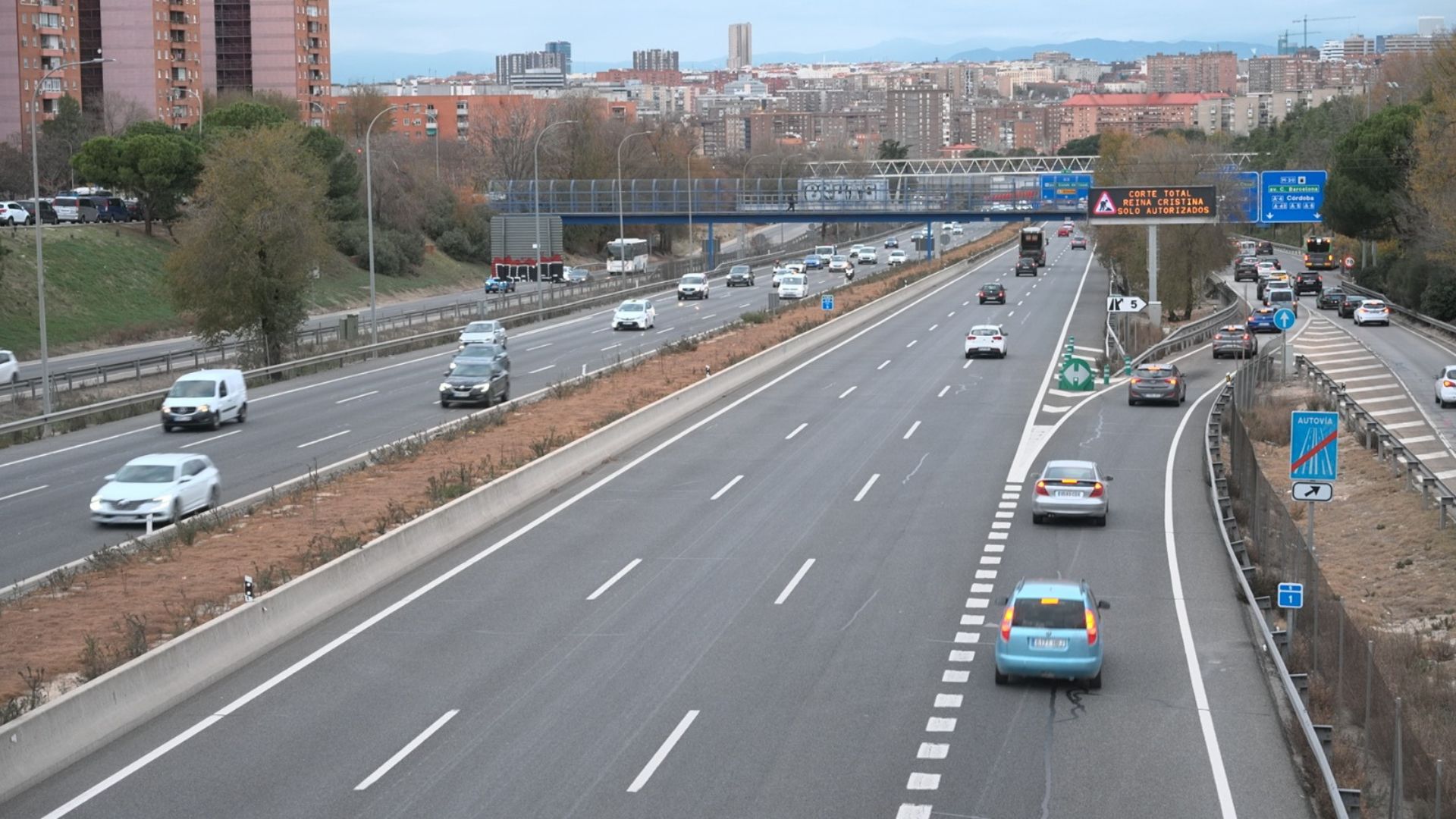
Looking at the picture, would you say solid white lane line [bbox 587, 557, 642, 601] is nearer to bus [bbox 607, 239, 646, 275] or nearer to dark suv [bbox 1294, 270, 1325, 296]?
dark suv [bbox 1294, 270, 1325, 296]

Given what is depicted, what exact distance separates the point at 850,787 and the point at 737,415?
27.4m

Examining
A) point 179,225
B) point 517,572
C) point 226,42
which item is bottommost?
point 517,572

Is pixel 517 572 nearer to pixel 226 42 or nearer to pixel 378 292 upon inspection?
pixel 378 292

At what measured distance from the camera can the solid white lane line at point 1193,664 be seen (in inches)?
585

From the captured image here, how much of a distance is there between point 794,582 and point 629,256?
9638 cm

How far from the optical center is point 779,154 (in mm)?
180250

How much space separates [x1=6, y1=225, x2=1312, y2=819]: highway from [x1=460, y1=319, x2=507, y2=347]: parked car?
82.9ft

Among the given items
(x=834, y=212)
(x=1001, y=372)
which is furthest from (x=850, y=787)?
(x=834, y=212)

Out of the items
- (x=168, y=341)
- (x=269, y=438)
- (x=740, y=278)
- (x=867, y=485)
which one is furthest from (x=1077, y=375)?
(x=740, y=278)

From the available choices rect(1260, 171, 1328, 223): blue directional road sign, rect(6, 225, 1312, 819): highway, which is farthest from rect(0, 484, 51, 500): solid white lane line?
rect(1260, 171, 1328, 223): blue directional road sign

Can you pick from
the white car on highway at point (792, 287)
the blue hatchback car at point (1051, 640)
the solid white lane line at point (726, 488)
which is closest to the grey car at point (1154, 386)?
the solid white lane line at point (726, 488)

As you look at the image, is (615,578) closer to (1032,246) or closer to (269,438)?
(269,438)

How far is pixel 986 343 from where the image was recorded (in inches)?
2181

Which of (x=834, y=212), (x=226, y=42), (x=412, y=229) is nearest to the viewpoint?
(x=834, y=212)
